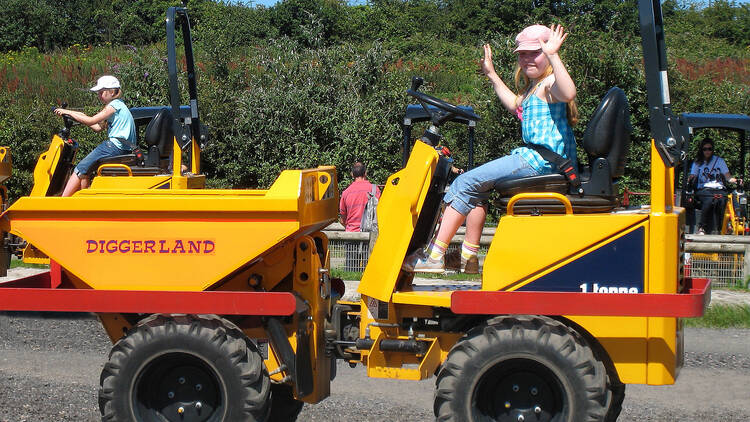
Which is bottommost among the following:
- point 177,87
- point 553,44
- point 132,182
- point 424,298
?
point 424,298

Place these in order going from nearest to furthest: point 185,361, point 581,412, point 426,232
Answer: point 581,412, point 185,361, point 426,232

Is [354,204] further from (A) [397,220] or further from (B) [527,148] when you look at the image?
(A) [397,220]

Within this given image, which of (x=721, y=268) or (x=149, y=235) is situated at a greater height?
(x=149, y=235)

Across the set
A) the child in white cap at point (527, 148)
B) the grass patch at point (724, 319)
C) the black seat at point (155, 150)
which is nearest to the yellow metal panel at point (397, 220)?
the child in white cap at point (527, 148)

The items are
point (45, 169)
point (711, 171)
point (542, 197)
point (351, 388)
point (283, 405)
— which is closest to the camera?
point (542, 197)

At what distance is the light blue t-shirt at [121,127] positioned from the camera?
9.90m

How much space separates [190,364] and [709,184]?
10020mm

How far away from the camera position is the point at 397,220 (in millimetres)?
4711

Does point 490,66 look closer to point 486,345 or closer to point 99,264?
point 486,345

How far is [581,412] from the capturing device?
4.28m

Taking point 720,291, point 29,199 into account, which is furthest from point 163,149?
point 720,291

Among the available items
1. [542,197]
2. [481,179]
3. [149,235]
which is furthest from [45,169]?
[542,197]

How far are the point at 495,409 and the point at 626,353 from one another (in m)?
0.69

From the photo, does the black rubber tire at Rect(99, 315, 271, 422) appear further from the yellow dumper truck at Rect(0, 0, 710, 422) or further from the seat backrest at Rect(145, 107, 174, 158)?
the seat backrest at Rect(145, 107, 174, 158)
